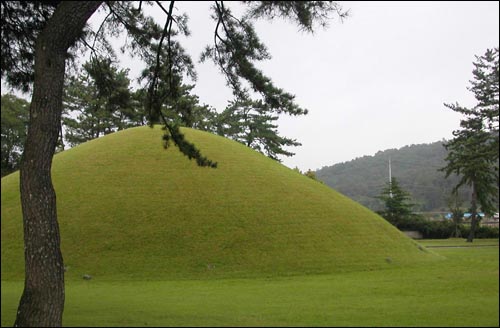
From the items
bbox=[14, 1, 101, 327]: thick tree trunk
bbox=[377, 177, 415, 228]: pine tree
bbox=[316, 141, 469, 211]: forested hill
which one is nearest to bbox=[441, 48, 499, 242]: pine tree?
bbox=[316, 141, 469, 211]: forested hill

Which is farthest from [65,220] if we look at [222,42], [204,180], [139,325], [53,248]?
[53,248]

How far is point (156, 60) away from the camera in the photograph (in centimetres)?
762

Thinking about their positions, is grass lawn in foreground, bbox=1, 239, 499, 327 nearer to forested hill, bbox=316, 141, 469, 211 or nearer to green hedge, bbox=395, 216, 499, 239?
forested hill, bbox=316, 141, 469, 211

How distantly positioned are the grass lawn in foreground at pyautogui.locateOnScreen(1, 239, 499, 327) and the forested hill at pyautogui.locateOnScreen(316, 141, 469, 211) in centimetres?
357

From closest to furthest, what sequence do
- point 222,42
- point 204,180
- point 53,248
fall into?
point 53,248 → point 222,42 → point 204,180

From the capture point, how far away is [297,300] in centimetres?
1197

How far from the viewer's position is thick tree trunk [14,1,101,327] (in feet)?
14.4

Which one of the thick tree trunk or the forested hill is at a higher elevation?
the forested hill

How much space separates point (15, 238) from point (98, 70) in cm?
1582

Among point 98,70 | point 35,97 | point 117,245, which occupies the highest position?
point 98,70

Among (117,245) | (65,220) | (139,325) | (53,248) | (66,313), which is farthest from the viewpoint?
(65,220)

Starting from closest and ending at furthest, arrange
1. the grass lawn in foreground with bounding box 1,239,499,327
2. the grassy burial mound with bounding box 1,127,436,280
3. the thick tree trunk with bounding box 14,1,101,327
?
the thick tree trunk with bounding box 14,1,101,327, the grass lawn in foreground with bounding box 1,239,499,327, the grassy burial mound with bounding box 1,127,436,280

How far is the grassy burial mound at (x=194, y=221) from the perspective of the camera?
1858 cm

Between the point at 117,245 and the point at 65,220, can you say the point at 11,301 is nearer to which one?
the point at 117,245
